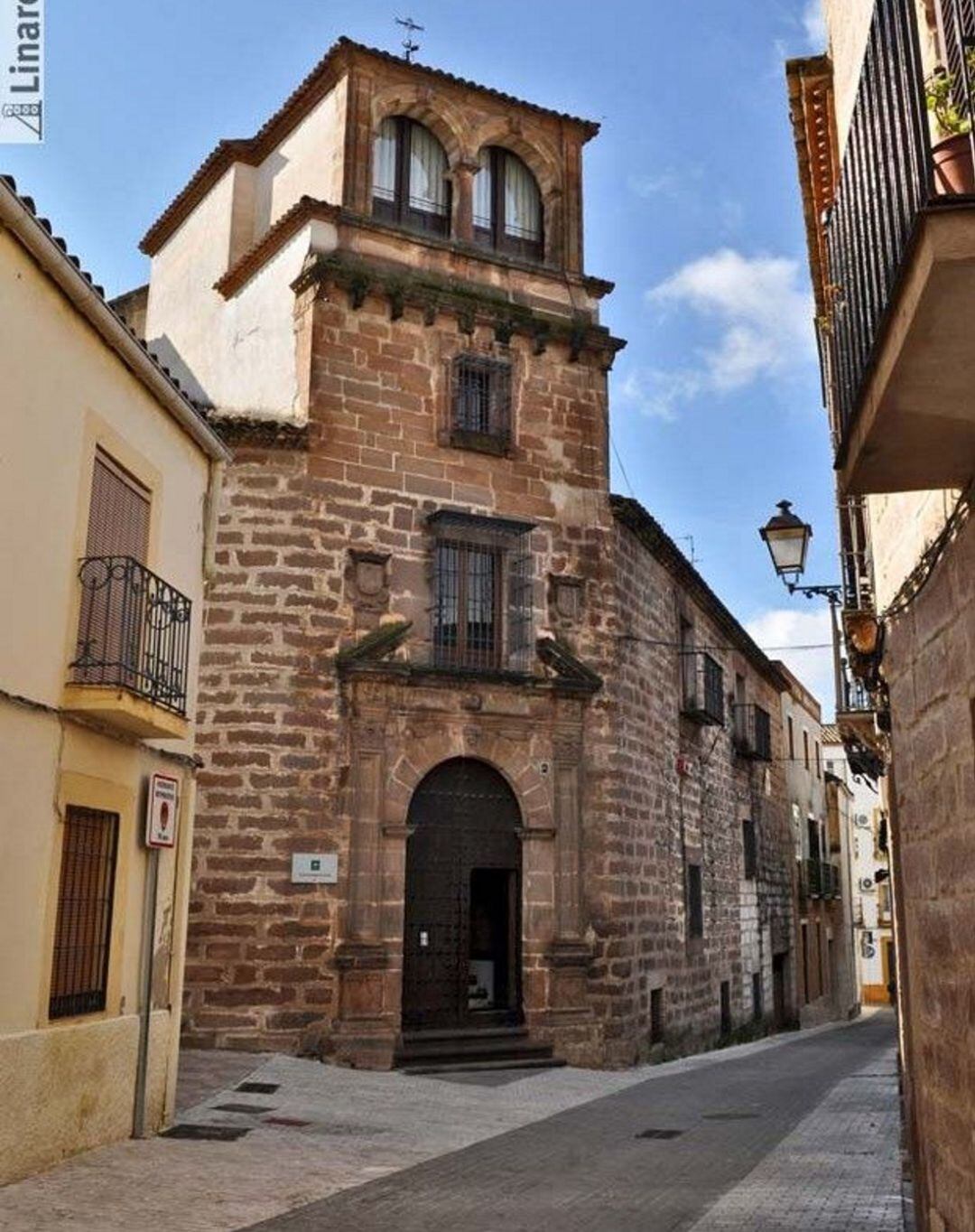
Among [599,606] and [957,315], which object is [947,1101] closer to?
[957,315]

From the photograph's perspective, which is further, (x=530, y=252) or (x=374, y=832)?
(x=530, y=252)

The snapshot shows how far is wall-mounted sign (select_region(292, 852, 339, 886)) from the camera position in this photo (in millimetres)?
13656

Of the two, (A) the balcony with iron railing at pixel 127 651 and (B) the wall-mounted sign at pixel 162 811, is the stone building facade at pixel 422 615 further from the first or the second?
(A) the balcony with iron railing at pixel 127 651

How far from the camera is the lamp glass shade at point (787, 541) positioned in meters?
10.7

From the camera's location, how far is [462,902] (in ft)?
48.3

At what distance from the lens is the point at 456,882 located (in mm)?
14766

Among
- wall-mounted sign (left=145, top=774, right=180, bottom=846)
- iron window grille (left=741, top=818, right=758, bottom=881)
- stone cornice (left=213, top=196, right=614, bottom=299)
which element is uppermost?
stone cornice (left=213, top=196, right=614, bottom=299)

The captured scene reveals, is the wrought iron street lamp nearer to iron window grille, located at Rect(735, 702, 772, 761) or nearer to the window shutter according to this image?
the window shutter

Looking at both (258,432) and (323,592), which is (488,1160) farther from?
(258,432)

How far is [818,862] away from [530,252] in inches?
815

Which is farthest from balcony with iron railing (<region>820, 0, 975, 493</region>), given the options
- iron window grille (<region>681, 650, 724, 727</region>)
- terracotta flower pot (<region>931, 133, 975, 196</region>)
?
iron window grille (<region>681, 650, 724, 727</region>)

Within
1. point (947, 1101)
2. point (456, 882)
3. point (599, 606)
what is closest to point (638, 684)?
point (599, 606)

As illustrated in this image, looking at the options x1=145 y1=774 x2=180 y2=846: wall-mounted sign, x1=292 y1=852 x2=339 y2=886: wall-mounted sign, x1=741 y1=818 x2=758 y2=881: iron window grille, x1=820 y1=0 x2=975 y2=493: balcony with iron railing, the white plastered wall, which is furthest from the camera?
x1=741 y1=818 x2=758 y2=881: iron window grille

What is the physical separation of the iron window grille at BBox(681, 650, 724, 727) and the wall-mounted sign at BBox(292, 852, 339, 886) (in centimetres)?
746
